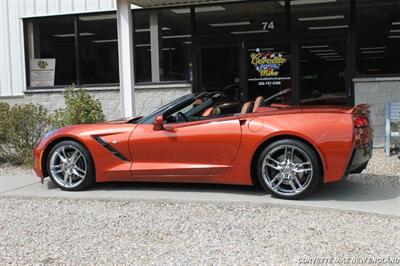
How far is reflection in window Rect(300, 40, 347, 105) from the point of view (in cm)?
1135

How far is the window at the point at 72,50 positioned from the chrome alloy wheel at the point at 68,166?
552 centimetres

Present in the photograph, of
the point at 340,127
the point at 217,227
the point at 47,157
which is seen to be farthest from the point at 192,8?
the point at 217,227

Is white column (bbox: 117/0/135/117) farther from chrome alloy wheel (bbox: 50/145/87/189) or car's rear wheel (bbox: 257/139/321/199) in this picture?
car's rear wheel (bbox: 257/139/321/199)

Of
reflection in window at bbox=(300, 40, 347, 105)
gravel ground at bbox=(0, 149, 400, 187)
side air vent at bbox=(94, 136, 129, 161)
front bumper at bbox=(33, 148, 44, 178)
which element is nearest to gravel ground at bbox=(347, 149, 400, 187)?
gravel ground at bbox=(0, 149, 400, 187)

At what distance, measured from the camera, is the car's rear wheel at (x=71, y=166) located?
24.3 feet

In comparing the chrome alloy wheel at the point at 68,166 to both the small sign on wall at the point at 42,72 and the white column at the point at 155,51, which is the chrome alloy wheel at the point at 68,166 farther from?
the small sign on wall at the point at 42,72

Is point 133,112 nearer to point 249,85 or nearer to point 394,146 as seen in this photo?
point 249,85

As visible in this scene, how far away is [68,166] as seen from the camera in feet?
24.7

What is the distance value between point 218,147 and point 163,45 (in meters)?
6.10

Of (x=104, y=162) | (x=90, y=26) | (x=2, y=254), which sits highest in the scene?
(x=90, y=26)

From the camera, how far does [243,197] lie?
6.75 m

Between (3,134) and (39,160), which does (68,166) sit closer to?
(39,160)

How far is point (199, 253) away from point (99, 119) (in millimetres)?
6131

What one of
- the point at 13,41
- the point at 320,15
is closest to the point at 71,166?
the point at 320,15
